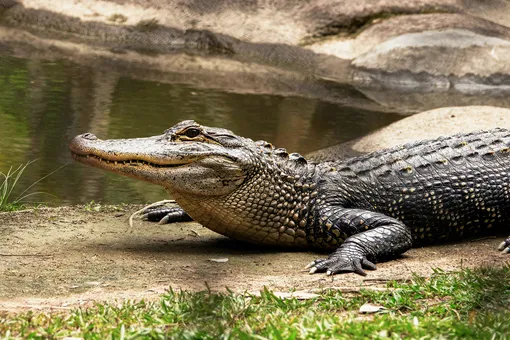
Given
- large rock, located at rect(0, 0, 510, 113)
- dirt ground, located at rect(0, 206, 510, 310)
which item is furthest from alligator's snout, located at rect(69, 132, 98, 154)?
large rock, located at rect(0, 0, 510, 113)

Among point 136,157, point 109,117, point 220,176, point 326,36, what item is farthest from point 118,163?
point 326,36

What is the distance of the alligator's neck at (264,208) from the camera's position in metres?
6.18

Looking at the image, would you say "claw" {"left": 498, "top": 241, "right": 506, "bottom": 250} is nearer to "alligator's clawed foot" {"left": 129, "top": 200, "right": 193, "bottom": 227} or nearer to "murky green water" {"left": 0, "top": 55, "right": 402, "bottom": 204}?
"alligator's clawed foot" {"left": 129, "top": 200, "right": 193, "bottom": 227}

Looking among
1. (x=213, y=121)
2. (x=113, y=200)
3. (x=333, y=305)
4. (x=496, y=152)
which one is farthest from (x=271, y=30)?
(x=333, y=305)

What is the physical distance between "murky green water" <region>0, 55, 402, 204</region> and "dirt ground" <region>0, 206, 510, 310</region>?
1.80 m

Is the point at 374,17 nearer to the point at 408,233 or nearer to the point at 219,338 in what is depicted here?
the point at 408,233

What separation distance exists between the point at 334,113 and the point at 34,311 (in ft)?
32.1

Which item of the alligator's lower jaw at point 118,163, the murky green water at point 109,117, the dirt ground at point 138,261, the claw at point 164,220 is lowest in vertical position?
the murky green water at point 109,117

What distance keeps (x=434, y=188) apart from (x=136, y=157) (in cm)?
230

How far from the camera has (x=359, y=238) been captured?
582 cm

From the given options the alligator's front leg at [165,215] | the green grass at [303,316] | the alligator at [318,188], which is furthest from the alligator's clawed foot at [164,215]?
the green grass at [303,316]

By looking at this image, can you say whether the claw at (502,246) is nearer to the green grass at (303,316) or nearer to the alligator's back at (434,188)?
the alligator's back at (434,188)

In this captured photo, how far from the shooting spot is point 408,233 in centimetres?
603

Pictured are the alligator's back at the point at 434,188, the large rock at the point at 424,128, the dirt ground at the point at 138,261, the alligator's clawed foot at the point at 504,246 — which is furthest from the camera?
the large rock at the point at 424,128
